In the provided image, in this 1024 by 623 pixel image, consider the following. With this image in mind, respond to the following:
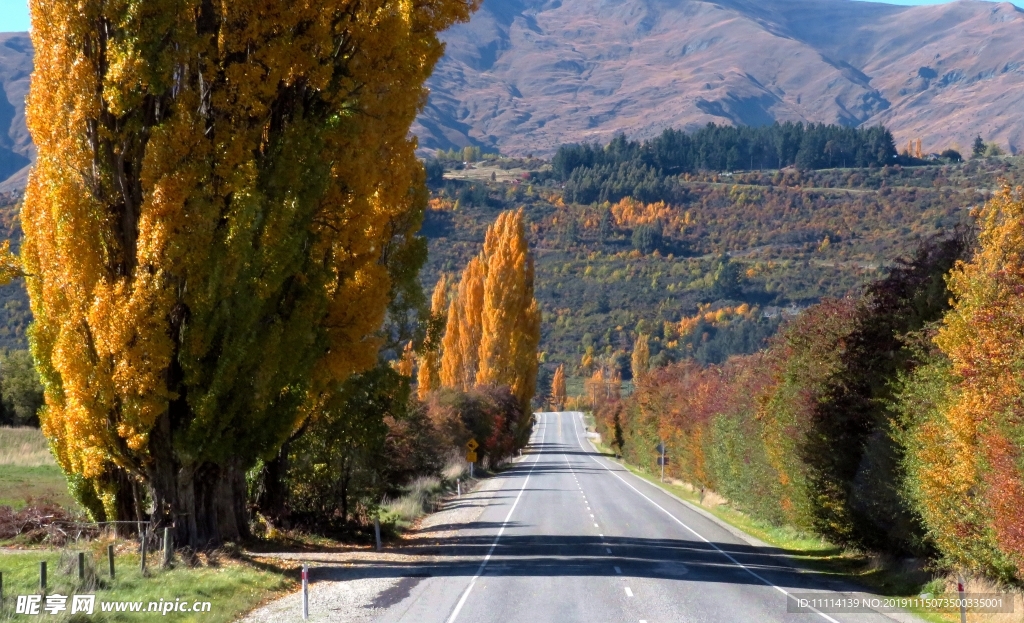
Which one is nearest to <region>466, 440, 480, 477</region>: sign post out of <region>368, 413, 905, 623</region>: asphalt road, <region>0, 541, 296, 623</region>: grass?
<region>368, 413, 905, 623</region>: asphalt road

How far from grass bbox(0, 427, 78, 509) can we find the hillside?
85.7 metres

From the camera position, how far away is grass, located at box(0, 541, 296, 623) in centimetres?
1370

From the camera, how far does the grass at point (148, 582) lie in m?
13.7

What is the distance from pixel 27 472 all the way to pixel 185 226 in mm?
23881

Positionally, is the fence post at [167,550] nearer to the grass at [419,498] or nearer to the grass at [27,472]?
the grass at [27,472]

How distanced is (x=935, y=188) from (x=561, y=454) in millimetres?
79528

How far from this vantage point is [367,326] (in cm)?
2228

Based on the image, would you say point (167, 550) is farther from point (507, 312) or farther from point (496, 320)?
point (507, 312)

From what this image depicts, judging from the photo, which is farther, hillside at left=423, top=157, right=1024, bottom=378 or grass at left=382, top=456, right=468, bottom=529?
hillside at left=423, top=157, right=1024, bottom=378

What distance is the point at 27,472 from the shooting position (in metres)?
37.1

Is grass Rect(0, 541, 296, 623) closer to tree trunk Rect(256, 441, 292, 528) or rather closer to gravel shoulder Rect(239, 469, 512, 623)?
gravel shoulder Rect(239, 469, 512, 623)

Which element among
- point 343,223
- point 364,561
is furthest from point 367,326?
point 364,561

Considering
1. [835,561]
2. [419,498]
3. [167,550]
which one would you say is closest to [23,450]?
[419,498]

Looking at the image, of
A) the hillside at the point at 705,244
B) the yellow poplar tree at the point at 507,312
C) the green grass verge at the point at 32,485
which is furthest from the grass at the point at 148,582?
the hillside at the point at 705,244
